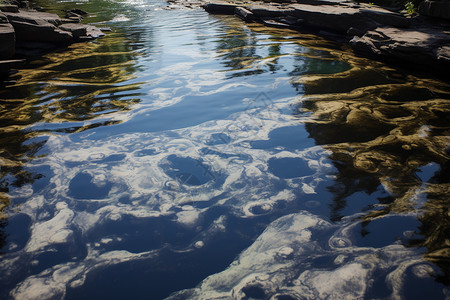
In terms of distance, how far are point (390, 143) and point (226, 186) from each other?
175cm

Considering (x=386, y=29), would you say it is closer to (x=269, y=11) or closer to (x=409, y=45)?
(x=409, y=45)

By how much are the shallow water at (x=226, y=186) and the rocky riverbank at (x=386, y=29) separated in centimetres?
73

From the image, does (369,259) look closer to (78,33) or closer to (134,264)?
(134,264)

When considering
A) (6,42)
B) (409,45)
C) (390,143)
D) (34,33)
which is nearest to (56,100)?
(6,42)

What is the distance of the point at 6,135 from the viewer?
3504 millimetres

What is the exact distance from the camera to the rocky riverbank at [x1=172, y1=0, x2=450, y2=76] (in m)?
5.28

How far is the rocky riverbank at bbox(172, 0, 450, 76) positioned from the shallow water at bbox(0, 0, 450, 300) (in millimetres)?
730

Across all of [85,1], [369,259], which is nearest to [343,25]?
[369,259]

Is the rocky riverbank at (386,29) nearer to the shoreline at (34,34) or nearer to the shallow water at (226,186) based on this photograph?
the shallow water at (226,186)

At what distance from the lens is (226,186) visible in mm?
2705

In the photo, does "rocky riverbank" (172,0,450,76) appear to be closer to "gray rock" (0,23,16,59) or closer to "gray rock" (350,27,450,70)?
"gray rock" (350,27,450,70)

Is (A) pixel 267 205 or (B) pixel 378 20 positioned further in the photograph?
A: (B) pixel 378 20

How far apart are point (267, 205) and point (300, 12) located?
315 inches

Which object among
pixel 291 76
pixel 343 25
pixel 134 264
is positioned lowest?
pixel 134 264
